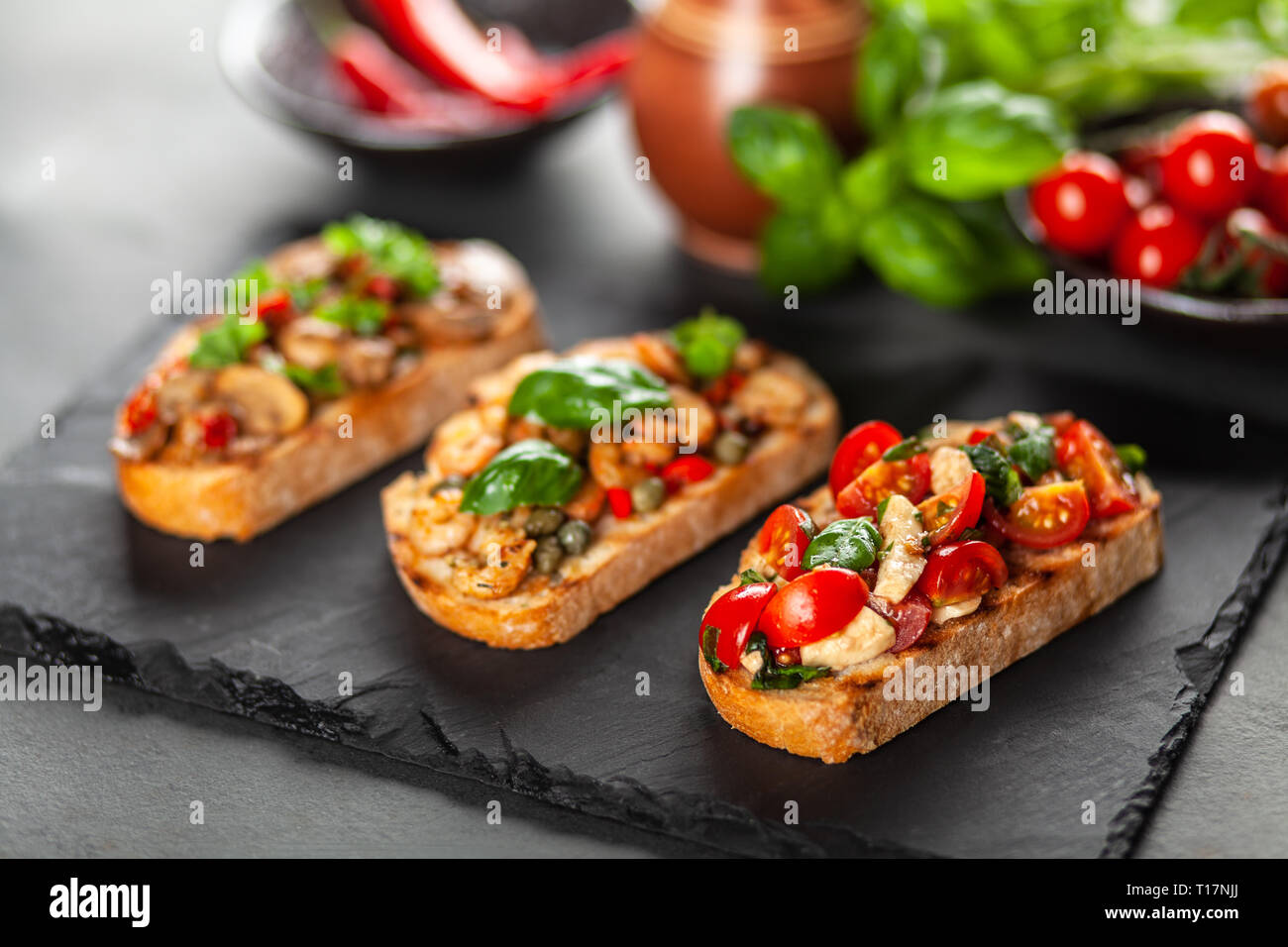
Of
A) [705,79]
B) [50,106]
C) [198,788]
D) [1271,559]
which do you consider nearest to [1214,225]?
[1271,559]

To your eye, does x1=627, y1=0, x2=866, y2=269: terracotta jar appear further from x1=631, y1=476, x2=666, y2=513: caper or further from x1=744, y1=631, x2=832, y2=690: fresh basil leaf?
x1=744, y1=631, x2=832, y2=690: fresh basil leaf

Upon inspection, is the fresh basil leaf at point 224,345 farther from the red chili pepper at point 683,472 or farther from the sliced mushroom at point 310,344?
the red chili pepper at point 683,472

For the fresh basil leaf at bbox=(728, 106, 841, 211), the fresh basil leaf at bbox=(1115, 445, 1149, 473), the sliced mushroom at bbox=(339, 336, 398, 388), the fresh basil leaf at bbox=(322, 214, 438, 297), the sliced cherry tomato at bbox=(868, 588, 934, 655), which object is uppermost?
the fresh basil leaf at bbox=(728, 106, 841, 211)

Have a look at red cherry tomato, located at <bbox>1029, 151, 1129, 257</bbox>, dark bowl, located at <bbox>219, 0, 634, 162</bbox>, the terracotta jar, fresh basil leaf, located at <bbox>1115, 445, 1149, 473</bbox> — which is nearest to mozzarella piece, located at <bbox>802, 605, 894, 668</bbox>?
fresh basil leaf, located at <bbox>1115, 445, 1149, 473</bbox>

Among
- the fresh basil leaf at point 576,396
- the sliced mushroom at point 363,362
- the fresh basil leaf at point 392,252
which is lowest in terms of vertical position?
the sliced mushroom at point 363,362

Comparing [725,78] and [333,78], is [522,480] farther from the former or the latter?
[333,78]

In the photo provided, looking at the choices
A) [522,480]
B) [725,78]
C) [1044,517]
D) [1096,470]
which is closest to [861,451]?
[1044,517]

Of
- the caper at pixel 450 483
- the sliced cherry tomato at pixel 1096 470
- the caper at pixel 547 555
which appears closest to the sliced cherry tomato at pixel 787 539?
the caper at pixel 547 555
